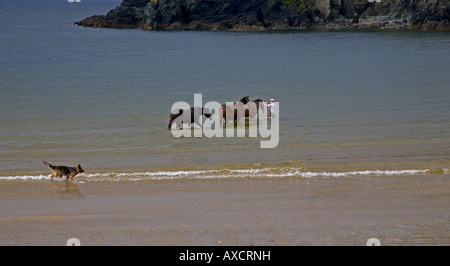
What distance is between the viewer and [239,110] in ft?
56.5

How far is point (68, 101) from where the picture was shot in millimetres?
21344

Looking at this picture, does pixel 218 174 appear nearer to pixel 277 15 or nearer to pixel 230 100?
pixel 230 100

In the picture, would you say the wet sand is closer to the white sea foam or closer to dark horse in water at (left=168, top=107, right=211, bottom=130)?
the white sea foam

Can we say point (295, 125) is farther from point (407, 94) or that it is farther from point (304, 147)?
point (407, 94)

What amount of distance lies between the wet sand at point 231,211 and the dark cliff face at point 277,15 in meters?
42.9

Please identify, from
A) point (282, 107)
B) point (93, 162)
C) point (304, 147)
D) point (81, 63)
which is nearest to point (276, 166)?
point (304, 147)

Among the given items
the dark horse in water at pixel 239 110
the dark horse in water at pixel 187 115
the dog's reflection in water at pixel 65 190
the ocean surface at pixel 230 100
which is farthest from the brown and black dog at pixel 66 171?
the dark horse in water at pixel 239 110

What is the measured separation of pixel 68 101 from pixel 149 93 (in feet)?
10.2

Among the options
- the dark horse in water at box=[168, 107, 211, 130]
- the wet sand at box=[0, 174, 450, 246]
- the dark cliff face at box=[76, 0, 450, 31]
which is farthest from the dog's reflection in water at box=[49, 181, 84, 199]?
the dark cliff face at box=[76, 0, 450, 31]

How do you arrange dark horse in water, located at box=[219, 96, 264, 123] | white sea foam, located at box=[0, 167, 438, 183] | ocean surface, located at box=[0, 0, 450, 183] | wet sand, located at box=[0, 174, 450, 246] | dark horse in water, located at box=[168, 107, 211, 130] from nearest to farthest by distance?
wet sand, located at box=[0, 174, 450, 246], white sea foam, located at box=[0, 167, 438, 183], ocean surface, located at box=[0, 0, 450, 183], dark horse in water, located at box=[168, 107, 211, 130], dark horse in water, located at box=[219, 96, 264, 123]

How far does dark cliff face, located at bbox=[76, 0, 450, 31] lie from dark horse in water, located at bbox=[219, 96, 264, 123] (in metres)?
37.2

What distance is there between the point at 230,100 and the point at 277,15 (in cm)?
4079

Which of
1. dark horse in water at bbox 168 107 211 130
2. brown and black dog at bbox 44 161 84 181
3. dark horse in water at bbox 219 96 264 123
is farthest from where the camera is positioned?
dark horse in water at bbox 219 96 264 123

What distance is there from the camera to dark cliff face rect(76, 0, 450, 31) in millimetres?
52812
